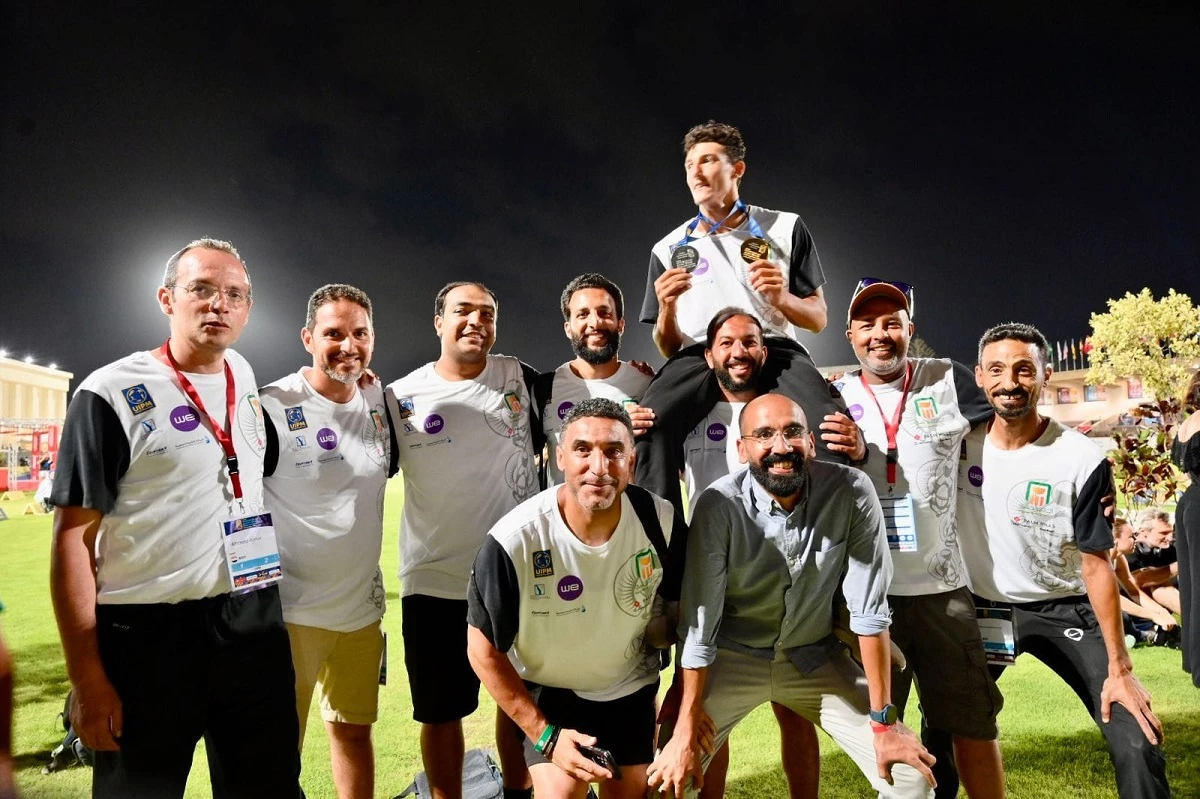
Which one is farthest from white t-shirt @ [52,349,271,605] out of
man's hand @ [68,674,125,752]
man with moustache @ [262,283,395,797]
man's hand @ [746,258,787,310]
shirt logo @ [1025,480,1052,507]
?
shirt logo @ [1025,480,1052,507]

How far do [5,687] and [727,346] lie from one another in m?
3.04

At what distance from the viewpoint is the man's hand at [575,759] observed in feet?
9.85

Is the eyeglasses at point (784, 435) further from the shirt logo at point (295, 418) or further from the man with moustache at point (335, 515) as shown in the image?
the shirt logo at point (295, 418)

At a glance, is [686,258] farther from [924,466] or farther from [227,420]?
[227,420]

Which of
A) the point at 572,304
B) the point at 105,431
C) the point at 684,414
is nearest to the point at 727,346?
the point at 684,414

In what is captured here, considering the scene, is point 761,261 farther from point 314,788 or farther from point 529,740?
point 314,788

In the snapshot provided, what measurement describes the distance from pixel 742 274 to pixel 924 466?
144 cm

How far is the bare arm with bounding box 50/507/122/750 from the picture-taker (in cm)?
262

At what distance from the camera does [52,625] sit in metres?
9.51

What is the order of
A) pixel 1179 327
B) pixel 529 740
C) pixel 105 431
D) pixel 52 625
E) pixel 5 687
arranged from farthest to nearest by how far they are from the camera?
pixel 1179 327, pixel 52 625, pixel 529 740, pixel 105 431, pixel 5 687

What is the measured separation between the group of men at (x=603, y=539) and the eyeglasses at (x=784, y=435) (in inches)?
0.4

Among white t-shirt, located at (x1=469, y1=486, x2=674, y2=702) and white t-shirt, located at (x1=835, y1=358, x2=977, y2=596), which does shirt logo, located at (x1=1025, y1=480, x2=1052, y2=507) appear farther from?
white t-shirt, located at (x1=469, y1=486, x2=674, y2=702)

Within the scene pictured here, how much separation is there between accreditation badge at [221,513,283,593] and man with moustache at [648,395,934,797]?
187 cm

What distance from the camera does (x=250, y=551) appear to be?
118 inches
